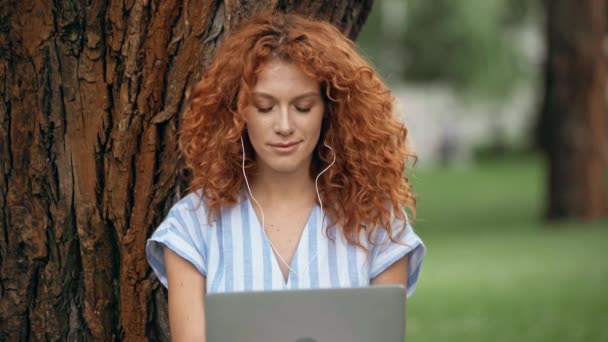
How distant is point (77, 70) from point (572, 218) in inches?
469

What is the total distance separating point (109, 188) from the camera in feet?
10.7

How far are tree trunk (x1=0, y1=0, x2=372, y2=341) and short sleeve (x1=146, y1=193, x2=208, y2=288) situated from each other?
153 mm

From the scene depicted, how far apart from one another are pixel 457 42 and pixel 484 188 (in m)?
9.46

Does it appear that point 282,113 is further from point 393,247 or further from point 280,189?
point 393,247

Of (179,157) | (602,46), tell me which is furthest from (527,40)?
(179,157)

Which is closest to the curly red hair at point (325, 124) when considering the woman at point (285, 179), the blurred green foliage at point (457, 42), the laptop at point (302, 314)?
the woman at point (285, 179)

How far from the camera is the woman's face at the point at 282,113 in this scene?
3.02m

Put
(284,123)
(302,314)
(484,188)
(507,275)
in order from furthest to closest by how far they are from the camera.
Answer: (484,188) < (507,275) < (284,123) < (302,314)

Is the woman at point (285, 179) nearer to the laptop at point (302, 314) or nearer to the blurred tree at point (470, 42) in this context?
the laptop at point (302, 314)

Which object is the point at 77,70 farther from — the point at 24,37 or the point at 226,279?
the point at 226,279

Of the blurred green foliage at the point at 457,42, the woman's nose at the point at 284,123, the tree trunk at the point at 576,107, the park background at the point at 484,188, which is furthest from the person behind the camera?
the blurred green foliage at the point at 457,42

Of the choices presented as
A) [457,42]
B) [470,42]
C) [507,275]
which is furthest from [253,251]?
[457,42]

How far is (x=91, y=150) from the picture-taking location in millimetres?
3250

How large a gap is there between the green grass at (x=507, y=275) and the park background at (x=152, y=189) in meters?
0.02
